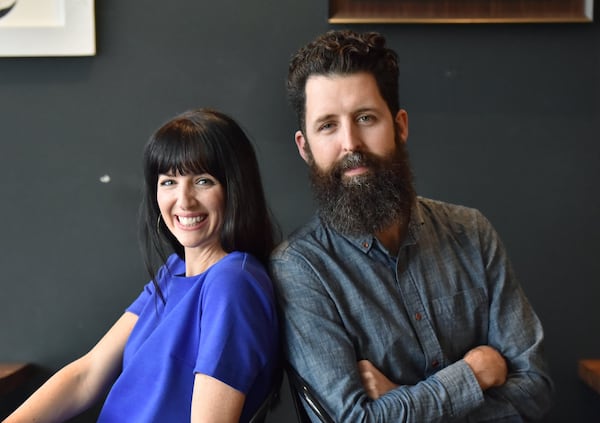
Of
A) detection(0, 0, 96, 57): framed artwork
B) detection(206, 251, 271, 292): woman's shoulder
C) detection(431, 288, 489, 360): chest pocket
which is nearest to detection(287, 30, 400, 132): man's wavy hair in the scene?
detection(206, 251, 271, 292): woman's shoulder

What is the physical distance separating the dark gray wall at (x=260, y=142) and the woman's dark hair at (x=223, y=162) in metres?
0.45

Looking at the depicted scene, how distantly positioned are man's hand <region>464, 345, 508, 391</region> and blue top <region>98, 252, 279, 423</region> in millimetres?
441

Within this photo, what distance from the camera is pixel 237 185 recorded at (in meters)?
1.53

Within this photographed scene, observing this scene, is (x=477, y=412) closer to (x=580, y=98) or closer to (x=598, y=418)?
(x=598, y=418)

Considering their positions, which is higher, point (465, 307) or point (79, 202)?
point (79, 202)

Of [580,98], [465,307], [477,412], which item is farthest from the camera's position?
[580,98]

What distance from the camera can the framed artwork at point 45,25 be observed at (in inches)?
76.9

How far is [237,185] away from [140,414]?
0.56m

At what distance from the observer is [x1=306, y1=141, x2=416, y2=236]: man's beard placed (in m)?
1.53

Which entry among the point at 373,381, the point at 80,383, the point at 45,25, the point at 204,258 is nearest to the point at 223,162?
the point at 204,258

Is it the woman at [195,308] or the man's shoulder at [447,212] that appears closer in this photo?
the woman at [195,308]

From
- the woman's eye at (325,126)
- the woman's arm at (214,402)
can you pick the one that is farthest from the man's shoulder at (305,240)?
the woman's arm at (214,402)

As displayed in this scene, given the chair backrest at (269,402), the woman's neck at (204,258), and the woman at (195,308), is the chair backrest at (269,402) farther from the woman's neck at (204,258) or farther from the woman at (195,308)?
the woman's neck at (204,258)

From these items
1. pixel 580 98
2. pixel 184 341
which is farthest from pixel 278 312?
pixel 580 98
